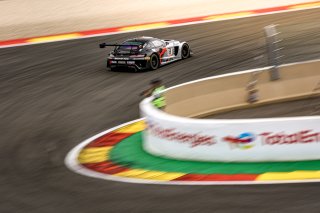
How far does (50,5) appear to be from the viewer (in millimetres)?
33250

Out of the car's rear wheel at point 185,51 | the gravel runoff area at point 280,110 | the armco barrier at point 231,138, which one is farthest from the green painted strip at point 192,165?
the car's rear wheel at point 185,51

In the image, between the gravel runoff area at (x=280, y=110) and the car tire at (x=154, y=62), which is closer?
the gravel runoff area at (x=280, y=110)

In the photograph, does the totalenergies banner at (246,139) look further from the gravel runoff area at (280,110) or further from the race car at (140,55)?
the race car at (140,55)

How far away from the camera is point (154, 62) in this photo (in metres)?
24.0

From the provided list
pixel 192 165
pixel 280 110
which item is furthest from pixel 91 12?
pixel 192 165

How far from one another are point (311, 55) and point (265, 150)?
12143 millimetres

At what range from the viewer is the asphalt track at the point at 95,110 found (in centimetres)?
1153

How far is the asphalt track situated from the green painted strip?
1041mm

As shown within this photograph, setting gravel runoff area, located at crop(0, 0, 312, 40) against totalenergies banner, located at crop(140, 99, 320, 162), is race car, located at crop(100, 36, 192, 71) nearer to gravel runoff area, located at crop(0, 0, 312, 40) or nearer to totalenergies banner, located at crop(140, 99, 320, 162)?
gravel runoff area, located at crop(0, 0, 312, 40)

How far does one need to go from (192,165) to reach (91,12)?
2033 centimetres

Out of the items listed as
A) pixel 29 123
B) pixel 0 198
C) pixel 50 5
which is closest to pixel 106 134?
pixel 29 123

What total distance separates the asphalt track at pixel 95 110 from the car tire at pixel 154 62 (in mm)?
267

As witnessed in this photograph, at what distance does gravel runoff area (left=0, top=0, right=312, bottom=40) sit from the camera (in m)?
31.2

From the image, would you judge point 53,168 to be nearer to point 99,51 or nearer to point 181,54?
point 181,54
